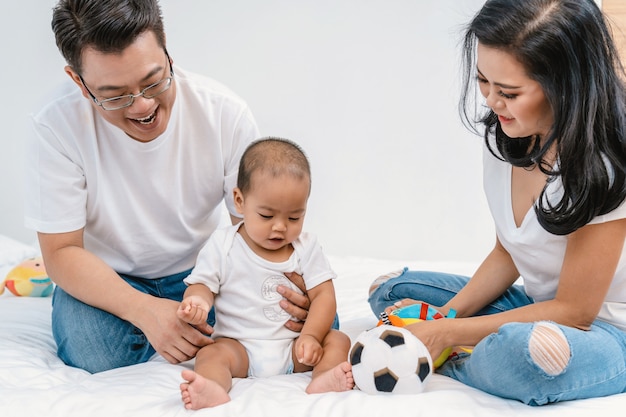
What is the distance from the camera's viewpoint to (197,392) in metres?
1.23

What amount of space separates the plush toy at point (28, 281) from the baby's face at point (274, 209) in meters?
0.98

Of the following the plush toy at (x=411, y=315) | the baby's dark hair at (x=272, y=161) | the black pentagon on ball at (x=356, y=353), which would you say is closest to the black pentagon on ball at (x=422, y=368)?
the black pentagon on ball at (x=356, y=353)

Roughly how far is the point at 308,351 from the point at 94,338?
1.57 ft

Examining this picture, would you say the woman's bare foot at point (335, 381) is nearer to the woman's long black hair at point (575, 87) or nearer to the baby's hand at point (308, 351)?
the baby's hand at point (308, 351)

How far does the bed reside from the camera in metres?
1.21

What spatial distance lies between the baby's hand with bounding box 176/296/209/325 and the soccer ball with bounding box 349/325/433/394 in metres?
0.32

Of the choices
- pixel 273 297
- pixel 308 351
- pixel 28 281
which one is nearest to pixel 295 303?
pixel 273 297

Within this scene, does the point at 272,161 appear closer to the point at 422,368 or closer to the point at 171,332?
Answer: the point at 171,332

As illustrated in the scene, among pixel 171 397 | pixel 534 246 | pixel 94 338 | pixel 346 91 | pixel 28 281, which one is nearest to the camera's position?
pixel 171 397

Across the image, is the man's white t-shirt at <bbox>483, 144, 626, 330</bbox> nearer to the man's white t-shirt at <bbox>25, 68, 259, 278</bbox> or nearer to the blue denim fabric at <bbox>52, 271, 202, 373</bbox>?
the man's white t-shirt at <bbox>25, 68, 259, 278</bbox>

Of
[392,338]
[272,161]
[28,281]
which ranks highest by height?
[272,161]

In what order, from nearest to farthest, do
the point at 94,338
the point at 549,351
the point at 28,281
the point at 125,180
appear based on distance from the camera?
the point at 549,351 < the point at 94,338 < the point at 125,180 < the point at 28,281

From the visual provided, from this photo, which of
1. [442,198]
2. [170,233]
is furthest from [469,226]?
[170,233]

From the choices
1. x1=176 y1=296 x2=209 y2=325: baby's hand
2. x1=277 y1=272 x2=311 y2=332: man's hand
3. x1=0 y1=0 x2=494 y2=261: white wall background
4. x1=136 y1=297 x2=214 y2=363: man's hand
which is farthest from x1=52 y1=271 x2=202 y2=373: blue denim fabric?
x1=0 y1=0 x2=494 y2=261: white wall background
